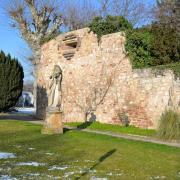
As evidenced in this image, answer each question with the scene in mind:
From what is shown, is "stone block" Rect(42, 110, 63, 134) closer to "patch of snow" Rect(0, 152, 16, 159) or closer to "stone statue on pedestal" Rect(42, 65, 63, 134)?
"stone statue on pedestal" Rect(42, 65, 63, 134)

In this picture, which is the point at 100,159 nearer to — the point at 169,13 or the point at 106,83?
the point at 169,13

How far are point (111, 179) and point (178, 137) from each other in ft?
21.3

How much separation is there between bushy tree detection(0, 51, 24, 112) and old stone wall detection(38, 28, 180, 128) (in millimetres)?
2471

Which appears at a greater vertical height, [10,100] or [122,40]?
[122,40]

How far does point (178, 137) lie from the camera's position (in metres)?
13.6

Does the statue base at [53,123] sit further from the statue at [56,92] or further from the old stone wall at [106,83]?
the old stone wall at [106,83]

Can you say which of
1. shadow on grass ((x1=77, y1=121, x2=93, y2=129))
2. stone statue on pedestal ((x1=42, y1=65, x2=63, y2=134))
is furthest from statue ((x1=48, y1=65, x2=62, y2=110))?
shadow on grass ((x1=77, y1=121, x2=93, y2=129))

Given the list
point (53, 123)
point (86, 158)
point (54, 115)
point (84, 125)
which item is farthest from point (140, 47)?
point (86, 158)

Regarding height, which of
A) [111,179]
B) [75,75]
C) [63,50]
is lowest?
[111,179]

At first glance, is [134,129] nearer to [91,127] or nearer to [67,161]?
[91,127]

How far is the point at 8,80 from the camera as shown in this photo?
70.6 ft

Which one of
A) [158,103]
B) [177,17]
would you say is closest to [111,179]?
[158,103]

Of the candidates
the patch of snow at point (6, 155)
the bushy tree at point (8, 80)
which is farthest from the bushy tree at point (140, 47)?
the patch of snow at point (6, 155)

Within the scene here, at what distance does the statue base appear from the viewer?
14625mm
